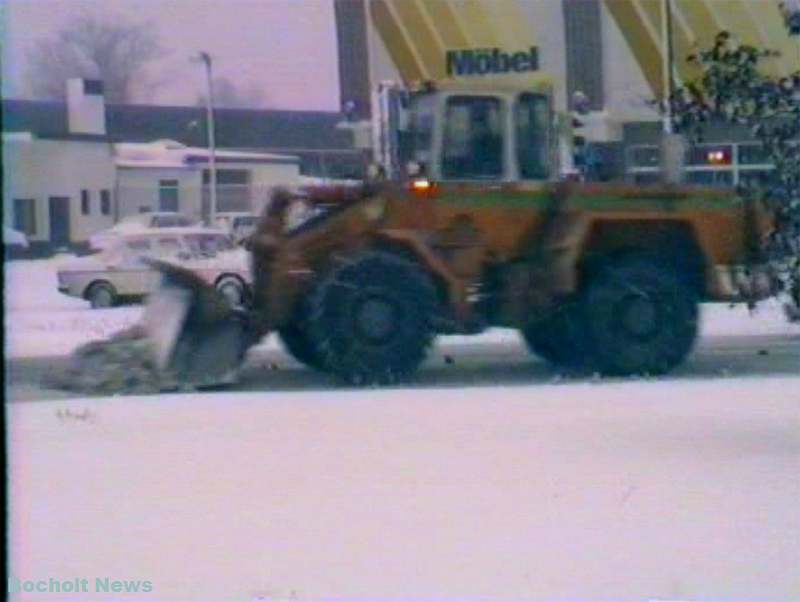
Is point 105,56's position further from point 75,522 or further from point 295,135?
point 75,522

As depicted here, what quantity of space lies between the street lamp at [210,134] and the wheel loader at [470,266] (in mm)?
636

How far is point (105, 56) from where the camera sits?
9.90 meters

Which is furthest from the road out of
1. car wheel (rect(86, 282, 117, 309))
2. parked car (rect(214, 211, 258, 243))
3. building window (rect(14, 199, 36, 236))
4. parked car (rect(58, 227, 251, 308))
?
building window (rect(14, 199, 36, 236))

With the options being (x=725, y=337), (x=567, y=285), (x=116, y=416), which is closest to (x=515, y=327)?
(x=567, y=285)

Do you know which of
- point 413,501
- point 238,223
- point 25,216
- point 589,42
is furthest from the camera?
point 238,223

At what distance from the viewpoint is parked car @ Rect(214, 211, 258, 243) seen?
10.9 m

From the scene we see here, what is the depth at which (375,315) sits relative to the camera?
11.9 m

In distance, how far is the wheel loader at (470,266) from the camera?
11.5 m

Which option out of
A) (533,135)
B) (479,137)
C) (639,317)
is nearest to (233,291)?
(479,137)

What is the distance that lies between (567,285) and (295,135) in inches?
93.3

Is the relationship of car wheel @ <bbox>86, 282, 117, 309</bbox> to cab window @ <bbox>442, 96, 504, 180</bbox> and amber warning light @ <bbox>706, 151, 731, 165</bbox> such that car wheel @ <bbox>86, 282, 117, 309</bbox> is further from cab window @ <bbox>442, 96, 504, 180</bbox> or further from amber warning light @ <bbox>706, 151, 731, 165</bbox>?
amber warning light @ <bbox>706, 151, 731, 165</bbox>

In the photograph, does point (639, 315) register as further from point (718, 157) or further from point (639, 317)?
point (718, 157)

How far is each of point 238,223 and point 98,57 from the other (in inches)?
62.3

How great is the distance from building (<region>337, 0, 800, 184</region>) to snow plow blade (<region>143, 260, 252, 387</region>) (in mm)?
1715
